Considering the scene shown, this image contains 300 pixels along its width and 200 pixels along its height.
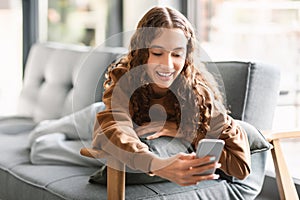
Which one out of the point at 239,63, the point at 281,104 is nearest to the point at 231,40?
the point at 281,104

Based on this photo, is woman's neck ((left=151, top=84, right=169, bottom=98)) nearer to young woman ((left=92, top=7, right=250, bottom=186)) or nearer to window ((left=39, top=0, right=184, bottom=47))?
young woman ((left=92, top=7, right=250, bottom=186))

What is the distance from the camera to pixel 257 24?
9.79 feet

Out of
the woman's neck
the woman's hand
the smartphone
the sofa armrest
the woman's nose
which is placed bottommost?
the sofa armrest

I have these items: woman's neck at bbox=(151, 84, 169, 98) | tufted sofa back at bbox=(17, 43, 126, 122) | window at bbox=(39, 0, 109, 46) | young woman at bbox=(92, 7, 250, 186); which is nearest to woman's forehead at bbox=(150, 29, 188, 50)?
young woman at bbox=(92, 7, 250, 186)

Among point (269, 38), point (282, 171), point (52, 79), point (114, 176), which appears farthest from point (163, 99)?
point (52, 79)

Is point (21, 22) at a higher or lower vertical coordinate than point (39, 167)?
higher

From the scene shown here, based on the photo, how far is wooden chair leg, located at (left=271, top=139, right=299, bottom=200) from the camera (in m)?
2.30

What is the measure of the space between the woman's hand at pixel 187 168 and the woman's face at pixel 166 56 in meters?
0.28

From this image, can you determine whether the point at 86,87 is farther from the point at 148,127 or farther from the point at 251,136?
the point at 251,136

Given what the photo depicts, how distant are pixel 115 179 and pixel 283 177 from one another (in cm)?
69

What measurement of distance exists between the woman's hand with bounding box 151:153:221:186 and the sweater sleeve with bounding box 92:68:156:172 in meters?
0.07

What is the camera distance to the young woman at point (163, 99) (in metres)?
1.89

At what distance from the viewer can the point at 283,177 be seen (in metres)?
2.31

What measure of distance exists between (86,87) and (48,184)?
481 mm
